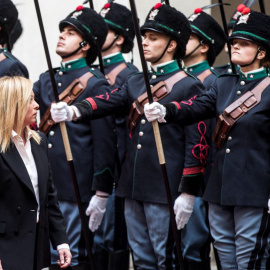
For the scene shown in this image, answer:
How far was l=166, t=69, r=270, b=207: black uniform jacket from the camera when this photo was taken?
639cm

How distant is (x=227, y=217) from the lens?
6.52 meters

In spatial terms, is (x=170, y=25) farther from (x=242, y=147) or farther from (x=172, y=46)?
(x=242, y=147)

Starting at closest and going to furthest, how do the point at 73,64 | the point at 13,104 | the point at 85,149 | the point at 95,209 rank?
1. the point at 13,104
2. the point at 95,209
3. the point at 85,149
4. the point at 73,64

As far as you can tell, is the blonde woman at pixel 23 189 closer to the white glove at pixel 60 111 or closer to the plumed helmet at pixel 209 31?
the white glove at pixel 60 111

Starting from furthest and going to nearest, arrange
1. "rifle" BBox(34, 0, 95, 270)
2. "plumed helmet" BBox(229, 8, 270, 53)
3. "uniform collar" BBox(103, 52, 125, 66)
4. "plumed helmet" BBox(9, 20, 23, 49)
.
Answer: "plumed helmet" BBox(9, 20, 23, 49)
"uniform collar" BBox(103, 52, 125, 66)
"rifle" BBox(34, 0, 95, 270)
"plumed helmet" BBox(229, 8, 270, 53)

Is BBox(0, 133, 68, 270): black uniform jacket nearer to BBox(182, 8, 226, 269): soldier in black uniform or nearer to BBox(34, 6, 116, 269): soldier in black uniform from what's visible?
BBox(34, 6, 116, 269): soldier in black uniform

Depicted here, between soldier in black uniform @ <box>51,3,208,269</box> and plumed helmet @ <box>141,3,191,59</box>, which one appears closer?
soldier in black uniform @ <box>51,3,208,269</box>

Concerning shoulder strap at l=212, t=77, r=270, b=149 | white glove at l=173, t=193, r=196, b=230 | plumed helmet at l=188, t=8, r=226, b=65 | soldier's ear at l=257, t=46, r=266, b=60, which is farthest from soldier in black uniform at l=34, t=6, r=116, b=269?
soldier's ear at l=257, t=46, r=266, b=60

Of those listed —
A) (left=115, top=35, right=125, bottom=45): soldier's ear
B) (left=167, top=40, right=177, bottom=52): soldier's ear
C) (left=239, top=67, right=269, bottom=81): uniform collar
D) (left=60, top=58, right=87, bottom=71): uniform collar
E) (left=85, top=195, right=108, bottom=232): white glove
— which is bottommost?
(left=85, top=195, right=108, bottom=232): white glove

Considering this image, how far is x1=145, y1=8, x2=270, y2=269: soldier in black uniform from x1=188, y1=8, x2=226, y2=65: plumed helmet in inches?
59.7

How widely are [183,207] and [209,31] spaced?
198cm

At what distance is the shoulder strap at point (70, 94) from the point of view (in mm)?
7453

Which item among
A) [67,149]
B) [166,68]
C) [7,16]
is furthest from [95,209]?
[7,16]

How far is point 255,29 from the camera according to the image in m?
6.52
